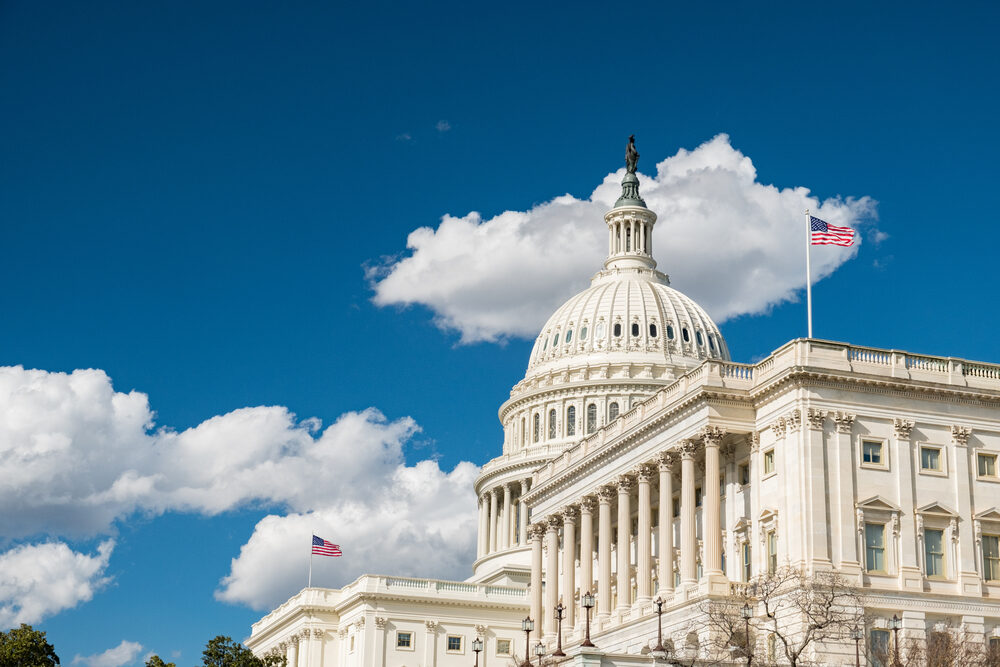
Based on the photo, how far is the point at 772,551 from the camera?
77.1 metres

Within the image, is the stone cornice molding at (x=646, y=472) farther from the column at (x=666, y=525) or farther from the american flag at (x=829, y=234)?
the american flag at (x=829, y=234)

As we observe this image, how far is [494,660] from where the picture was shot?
413ft

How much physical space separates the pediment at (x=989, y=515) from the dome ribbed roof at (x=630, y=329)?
254 ft

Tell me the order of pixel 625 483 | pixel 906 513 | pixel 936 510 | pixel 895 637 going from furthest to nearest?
1. pixel 625 483
2. pixel 936 510
3. pixel 906 513
4. pixel 895 637

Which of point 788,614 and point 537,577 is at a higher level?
point 537,577

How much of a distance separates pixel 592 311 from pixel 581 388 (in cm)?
1026

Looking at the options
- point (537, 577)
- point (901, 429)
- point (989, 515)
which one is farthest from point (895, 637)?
point (537, 577)

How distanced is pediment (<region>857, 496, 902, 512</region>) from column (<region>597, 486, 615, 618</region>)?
21264 mm

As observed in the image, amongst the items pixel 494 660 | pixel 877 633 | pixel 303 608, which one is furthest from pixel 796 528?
pixel 303 608

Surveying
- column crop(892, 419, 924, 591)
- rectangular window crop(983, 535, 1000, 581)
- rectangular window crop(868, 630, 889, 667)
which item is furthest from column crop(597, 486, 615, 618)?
rectangular window crop(983, 535, 1000, 581)

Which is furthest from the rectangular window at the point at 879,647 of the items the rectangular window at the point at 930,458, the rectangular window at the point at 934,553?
the rectangular window at the point at 930,458

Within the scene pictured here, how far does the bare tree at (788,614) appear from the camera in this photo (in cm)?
6831

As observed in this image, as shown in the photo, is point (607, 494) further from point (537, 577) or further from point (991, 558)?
point (991, 558)

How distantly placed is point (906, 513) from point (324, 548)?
62.2 m
